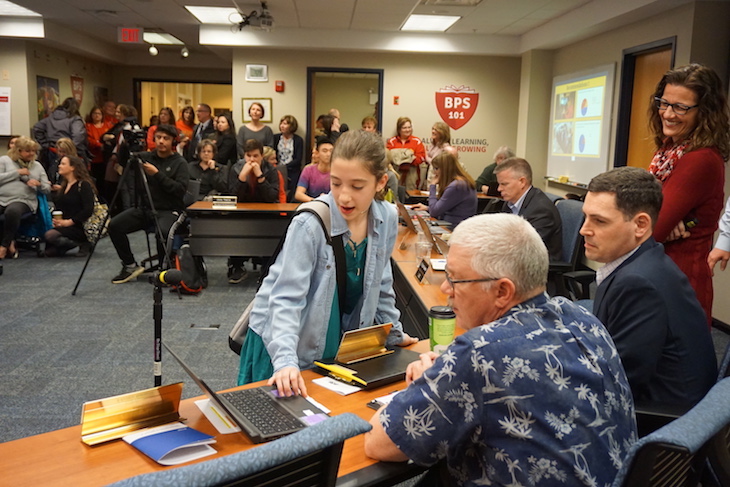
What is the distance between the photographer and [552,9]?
7348 mm

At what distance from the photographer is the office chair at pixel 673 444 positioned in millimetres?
1002

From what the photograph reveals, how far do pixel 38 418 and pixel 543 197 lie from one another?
125 inches

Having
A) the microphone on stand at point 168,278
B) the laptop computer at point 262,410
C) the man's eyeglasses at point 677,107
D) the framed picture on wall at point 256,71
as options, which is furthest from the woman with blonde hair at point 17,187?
the man's eyeglasses at point 677,107

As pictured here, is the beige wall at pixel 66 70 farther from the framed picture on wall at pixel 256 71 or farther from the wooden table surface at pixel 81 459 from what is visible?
the wooden table surface at pixel 81 459

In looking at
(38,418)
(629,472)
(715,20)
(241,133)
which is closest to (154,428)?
(629,472)

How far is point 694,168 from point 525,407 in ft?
5.68

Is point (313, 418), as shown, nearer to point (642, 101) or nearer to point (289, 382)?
point (289, 382)

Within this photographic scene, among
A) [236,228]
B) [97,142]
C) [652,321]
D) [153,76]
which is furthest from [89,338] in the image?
[153,76]

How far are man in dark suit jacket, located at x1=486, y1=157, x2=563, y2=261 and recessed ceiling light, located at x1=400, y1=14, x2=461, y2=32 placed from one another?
442cm

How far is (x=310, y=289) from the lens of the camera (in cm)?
194

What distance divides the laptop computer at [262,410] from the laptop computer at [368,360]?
196 mm

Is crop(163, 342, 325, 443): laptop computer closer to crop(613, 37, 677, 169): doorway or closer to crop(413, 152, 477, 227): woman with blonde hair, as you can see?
crop(413, 152, 477, 227): woman with blonde hair

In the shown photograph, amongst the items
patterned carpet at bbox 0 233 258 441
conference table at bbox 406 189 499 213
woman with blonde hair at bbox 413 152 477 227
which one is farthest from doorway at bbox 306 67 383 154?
woman with blonde hair at bbox 413 152 477 227

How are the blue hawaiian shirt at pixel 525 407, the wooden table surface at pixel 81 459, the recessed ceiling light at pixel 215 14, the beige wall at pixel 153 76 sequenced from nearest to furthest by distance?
the blue hawaiian shirt at pixel 525 407
the wooden table surface at pixel 81 459
the recessed ceiling light at pixel 215 14
the beige wall at pixel 153 76
